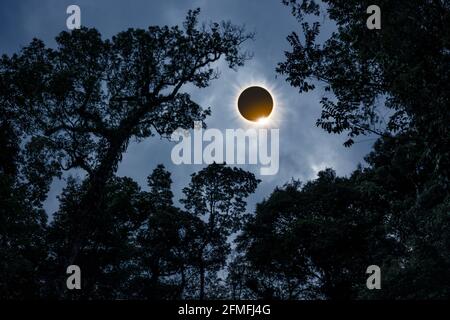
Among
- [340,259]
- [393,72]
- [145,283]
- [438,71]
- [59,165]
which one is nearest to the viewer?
[438,71]

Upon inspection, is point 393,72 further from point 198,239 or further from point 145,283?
point 145,283

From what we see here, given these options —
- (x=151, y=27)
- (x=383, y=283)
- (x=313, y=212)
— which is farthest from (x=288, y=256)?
(x=151, y=27)

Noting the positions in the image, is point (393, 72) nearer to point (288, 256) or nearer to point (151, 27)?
point (151, 27)

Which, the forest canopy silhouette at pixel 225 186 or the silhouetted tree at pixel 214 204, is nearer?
the forest canopy silhouette at pixel 225 186

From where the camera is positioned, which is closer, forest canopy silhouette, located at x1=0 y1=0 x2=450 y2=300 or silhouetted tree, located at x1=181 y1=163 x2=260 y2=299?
forest canopy silhouette, located at x1=0 y1=0 x2=450 y2=300

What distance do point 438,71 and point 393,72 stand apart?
0.97 metres

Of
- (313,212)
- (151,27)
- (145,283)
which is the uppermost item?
(151,27)

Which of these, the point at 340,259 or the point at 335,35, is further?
the point at 340,259

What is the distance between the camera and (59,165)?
1975cm

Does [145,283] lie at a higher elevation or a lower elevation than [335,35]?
lower

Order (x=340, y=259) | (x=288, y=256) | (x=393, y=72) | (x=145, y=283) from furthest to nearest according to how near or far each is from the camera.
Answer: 1. (x=145, y=283)
2. (x=288, y=256)
3. (x=340, y=259)
4. (x=393, y=72)

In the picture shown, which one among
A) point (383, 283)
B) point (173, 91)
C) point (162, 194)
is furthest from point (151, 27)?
point (162, 194)

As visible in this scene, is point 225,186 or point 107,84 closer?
point 107,84

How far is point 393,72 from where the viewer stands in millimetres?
7996
